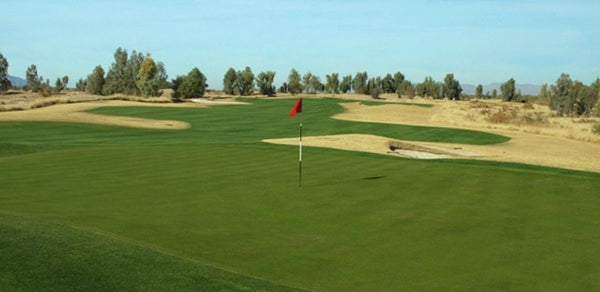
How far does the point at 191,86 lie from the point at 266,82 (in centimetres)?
4567

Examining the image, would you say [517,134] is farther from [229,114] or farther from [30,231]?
[30,231]

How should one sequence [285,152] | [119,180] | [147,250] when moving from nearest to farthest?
[147,250] < [119,180] < [285,152]

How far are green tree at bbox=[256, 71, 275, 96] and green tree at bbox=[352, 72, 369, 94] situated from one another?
36056 mm

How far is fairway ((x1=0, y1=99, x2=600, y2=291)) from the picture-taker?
855cm

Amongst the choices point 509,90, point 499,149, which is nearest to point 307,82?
point 509,90

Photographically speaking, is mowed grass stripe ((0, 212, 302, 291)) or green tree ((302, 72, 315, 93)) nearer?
mowed grass stripe ((0, 212, 302, 291))

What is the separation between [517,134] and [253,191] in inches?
1378

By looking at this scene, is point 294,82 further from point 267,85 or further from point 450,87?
point 450,87

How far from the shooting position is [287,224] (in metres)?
12.1

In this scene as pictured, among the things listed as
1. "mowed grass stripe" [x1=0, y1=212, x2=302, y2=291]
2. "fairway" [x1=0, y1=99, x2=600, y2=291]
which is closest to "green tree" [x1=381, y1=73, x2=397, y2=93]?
"fairway" [x1=0, y1=99, x2=600, y2=291]

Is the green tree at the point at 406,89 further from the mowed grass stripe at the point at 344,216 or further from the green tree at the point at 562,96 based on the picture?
the mowed grass stripe at the point at 344,216

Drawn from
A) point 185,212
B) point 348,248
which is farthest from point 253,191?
point 348,248

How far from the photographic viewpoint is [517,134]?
4534cm

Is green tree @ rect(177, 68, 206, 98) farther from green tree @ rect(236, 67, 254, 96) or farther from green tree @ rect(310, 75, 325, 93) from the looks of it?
green tree @ rect(310, 75, 325, 93)
